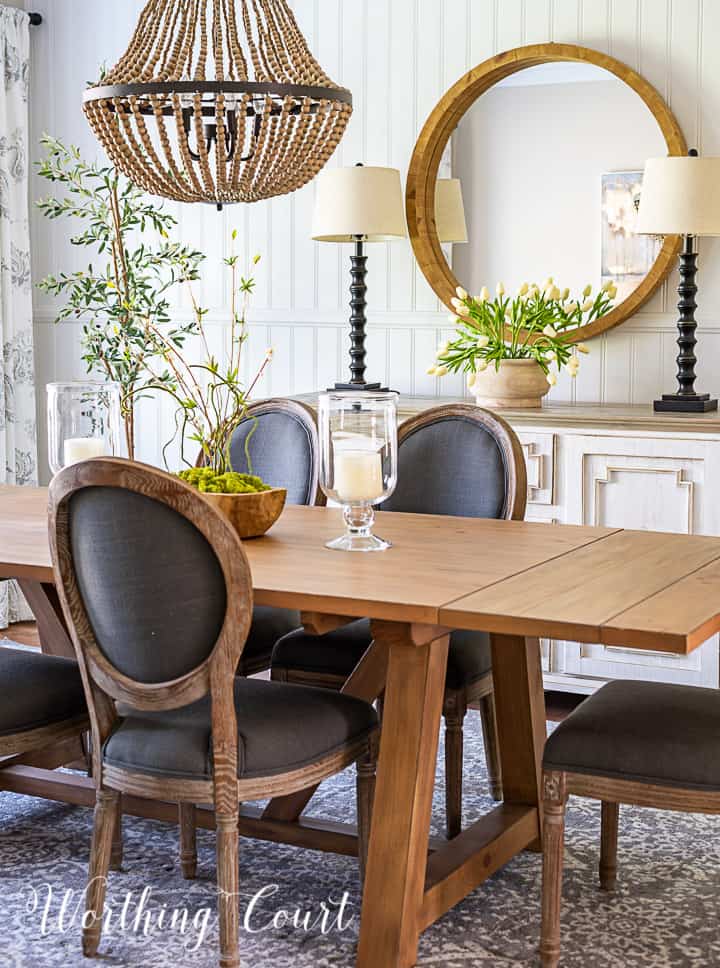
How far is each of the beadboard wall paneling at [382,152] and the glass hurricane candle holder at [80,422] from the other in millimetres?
1870

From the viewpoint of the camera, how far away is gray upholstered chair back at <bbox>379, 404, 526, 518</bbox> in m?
2.99

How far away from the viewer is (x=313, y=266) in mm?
4746

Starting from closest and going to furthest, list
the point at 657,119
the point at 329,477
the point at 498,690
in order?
the point at 329,477, the point at 498,690, the point at 657,119

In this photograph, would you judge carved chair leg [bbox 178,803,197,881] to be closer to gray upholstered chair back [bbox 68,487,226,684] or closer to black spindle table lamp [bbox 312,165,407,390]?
gray upholstered chair back [bbox 68,487,226,684]

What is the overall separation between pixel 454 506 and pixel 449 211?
168cm

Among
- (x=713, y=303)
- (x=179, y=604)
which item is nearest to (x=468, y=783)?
(x=179, y=604)

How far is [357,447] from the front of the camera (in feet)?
8.07

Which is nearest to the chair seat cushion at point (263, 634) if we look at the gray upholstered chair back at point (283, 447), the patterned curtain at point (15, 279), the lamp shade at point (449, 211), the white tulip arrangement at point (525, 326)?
the gray upholstered chair back at point (283, 447)

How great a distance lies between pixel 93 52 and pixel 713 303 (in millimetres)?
2532

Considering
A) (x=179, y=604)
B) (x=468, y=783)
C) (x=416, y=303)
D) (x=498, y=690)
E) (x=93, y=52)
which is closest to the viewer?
(x=179, y=604)

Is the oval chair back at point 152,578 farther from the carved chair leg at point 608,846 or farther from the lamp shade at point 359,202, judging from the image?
the lamp shade at point 359,202

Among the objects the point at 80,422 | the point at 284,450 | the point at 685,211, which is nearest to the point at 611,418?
the point at 685,211

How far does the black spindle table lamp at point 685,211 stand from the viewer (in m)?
3.79

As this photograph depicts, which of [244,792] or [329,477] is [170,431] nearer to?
[329,477]
